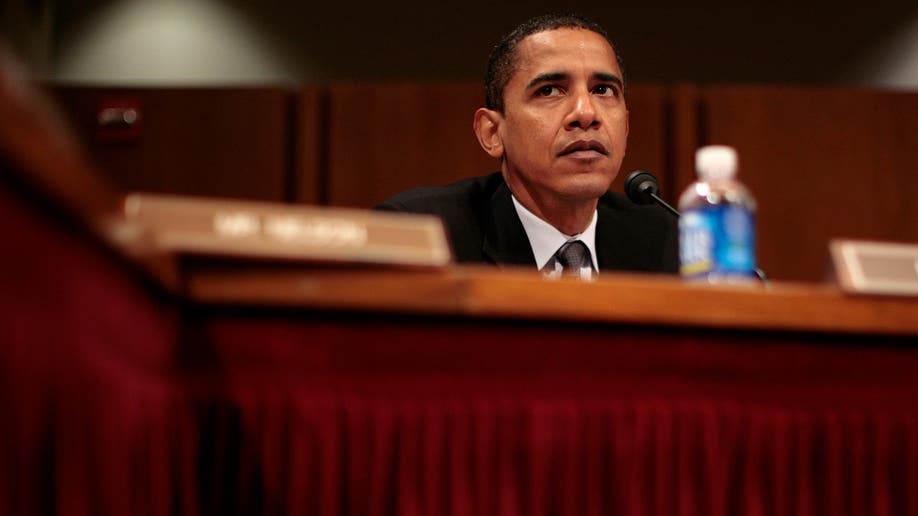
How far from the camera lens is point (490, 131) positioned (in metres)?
1.87

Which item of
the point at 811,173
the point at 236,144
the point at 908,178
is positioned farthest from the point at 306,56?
the point at 908,178

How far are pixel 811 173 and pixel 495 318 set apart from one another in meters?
2.11

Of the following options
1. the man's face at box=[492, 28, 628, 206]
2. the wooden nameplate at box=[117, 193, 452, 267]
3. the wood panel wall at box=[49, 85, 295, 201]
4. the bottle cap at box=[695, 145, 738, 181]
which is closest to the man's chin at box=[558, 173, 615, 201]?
the man's face at box=[492, 28, 628, 206]

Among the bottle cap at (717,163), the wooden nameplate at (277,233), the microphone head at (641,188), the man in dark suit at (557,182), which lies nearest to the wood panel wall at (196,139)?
the man in dark suit at (557,182)

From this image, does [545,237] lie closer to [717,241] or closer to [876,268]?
[717,241]

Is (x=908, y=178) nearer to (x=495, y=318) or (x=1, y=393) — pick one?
(x=495, y=318)

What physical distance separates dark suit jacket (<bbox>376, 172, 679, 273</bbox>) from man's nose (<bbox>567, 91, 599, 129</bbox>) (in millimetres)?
164

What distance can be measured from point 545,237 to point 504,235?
3.8 inches

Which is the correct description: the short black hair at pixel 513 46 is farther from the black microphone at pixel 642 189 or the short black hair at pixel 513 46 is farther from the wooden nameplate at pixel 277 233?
the wooden nameplate at pixel 277 233

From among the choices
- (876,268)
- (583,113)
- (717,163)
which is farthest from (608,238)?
(876,268)

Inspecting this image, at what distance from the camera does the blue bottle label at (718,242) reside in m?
0.82

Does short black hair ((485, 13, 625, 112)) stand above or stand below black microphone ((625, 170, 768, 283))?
above

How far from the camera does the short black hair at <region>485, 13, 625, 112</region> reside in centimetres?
175

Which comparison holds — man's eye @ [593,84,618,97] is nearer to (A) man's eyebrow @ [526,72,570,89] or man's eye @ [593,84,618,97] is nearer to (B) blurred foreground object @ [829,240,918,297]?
(A) man's eyebrow @ [526,72,570,89]
